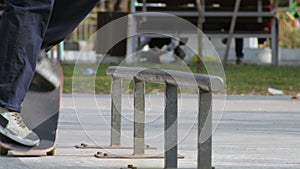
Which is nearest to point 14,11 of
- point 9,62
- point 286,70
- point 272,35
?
point 9,62

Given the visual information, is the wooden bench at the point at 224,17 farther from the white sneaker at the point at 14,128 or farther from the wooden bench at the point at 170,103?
the white sneaker at the point at 14,128

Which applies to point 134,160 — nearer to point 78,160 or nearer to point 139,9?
point 78,160

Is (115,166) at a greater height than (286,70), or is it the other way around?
(115,166)

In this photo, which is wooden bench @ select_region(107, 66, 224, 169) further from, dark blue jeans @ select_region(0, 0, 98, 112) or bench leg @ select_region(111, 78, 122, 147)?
dark blue jeans @ select_region(0, 0, 98, 112)

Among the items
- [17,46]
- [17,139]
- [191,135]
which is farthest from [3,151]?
[191,135]

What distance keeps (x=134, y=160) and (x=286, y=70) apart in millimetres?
9729

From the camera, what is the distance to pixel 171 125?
404 cm

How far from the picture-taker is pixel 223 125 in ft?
22.9

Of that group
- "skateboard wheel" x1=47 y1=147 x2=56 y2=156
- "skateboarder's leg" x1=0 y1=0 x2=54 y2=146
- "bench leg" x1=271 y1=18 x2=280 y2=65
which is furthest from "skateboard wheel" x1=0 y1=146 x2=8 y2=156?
"bench leg" x1=271 y1=18 x2=280 y2=65

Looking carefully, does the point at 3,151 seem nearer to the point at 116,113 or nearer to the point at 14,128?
the point at 14,128

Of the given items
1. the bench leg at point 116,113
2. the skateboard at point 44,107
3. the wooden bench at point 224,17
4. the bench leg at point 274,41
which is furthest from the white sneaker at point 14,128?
the bench leg at point 274,41

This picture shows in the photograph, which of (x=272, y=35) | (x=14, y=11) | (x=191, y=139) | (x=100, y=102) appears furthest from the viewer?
(x=272, y=35)

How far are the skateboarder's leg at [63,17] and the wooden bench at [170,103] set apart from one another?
0.45m

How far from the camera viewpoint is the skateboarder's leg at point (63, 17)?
4.36m
